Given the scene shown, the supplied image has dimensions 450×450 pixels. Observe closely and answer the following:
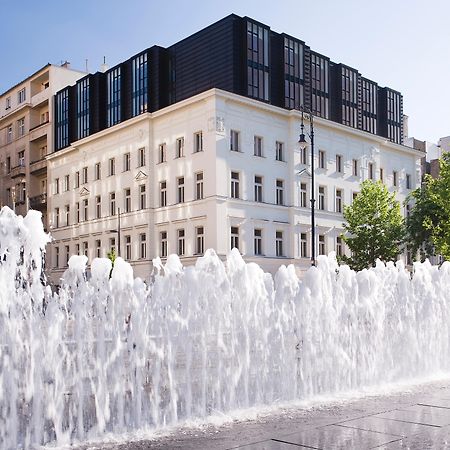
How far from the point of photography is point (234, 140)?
39094mm

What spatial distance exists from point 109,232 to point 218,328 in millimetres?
37025

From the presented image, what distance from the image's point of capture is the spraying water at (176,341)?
727 cm

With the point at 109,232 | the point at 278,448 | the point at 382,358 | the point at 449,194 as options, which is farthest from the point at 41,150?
the point at 278,448

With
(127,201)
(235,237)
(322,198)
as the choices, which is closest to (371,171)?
(322,198)

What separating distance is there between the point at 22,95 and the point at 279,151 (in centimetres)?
3058

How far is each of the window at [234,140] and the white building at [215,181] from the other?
0.06m

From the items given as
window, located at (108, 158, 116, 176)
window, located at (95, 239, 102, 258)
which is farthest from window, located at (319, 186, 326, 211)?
window, located at (95, 239, 102, 258)

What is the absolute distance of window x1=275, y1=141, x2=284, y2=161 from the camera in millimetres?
41656

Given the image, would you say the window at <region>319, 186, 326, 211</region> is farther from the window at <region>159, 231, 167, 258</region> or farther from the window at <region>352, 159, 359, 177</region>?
the window at <region>159, 231, 167, 258</region>

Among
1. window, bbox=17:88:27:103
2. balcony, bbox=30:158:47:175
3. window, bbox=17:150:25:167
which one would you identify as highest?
window, bbox=17:88:27:103

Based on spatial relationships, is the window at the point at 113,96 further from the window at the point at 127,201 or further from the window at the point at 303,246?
the window at the point at 303,246

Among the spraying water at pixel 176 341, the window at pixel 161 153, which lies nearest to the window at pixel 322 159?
the window at pixel 161 153

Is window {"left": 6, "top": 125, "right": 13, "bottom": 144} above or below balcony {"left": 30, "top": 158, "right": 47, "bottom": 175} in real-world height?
above

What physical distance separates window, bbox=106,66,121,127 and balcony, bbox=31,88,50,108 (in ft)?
33.5
